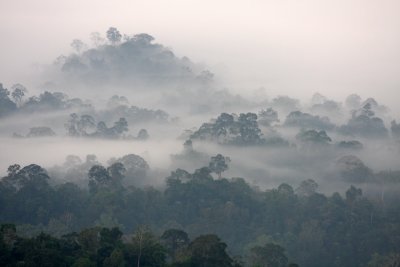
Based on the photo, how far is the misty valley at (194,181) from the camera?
6269cm

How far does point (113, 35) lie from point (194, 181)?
73.2m

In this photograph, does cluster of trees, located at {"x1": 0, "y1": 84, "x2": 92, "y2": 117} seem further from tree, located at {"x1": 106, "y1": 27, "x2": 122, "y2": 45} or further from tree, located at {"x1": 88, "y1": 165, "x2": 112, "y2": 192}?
tree, located at {"x1": 88, "y1": 165, "x2": 112, "y2": 192}

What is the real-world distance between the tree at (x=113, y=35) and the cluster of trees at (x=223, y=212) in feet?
224

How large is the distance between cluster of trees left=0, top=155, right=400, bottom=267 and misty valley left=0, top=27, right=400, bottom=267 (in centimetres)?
16

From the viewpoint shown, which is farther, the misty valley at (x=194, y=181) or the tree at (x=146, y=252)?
the misty valley at (x=194, y=181)

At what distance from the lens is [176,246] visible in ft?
209

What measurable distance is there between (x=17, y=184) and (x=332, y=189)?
41262 millimetres

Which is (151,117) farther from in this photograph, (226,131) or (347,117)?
(347,117)

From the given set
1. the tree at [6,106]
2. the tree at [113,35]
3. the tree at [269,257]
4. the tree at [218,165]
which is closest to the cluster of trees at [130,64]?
the tree at [113,35]

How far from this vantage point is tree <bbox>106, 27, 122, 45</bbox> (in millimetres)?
156750

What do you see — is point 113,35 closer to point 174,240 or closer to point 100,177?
point 100,177

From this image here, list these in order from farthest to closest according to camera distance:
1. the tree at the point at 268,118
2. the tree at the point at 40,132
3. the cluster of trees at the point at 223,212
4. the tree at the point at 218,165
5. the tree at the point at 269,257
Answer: the tree at the point at 268,118, the tree at the point at 40,132, the tree at the point at 218,165, the cluster of trees at the point at 223,212, the tree at the point at 269,257

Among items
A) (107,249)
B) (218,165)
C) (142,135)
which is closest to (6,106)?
(142,135)

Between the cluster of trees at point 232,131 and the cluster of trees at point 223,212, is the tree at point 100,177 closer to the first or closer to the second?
the cluster of trees at point 223,212
